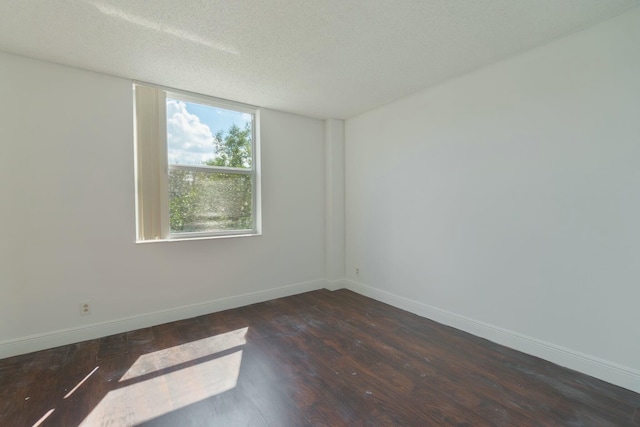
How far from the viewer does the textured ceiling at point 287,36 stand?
1893 mm

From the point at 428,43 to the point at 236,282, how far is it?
327 centimetres

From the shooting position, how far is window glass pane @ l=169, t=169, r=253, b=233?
326 cm

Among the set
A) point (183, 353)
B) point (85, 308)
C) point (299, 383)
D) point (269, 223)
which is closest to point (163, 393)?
point (183, 353)

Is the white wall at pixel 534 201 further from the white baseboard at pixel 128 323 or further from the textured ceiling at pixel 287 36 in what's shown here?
the white baseboard at pixel 128 323

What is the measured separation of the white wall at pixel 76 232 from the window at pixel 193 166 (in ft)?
0.47

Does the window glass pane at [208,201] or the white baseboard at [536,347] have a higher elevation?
the window glass pane at [208,201]

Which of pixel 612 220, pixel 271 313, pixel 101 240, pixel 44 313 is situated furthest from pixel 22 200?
pixel 612 220

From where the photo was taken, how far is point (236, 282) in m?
3.62

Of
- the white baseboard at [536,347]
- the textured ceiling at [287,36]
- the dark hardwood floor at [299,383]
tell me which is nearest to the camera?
the dark hardwood floor at [299,383]

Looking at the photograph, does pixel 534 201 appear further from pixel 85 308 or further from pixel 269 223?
pixel 85 308

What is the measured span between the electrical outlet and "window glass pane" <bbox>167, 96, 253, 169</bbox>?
64.1 inches

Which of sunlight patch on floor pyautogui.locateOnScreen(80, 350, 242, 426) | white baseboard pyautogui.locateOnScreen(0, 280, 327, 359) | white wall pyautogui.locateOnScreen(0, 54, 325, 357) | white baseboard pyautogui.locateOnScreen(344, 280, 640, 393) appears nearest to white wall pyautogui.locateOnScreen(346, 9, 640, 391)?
white baseboard pyautogui.locateOnScreen(344, 280, 640, 393)

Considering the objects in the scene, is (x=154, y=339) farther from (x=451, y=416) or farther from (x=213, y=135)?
(x=451, y=416)

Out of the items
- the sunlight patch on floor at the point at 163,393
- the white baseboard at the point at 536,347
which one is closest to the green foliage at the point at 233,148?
the sunlight patch on floor at the point at 163,393
